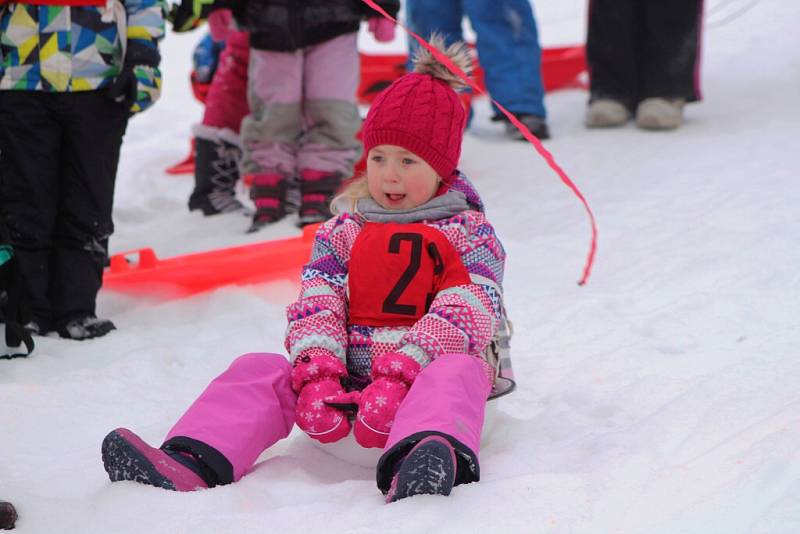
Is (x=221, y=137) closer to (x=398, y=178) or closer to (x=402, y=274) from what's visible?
(x=398, y=178)

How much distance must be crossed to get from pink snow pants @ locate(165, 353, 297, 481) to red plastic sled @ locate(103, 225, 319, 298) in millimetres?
1217

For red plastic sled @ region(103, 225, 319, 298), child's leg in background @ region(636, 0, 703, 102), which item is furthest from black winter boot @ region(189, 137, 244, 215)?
child's leg in background @ region(636, 0, 703, 102)

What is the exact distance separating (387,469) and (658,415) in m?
0.65

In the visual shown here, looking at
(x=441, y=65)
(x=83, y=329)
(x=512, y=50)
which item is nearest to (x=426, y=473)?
(x=441, y=65)

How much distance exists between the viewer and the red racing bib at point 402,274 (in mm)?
2047

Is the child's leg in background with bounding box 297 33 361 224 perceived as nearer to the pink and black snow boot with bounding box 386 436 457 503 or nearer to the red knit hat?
the red knit hat

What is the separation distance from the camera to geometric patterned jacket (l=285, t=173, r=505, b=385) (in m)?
1.97

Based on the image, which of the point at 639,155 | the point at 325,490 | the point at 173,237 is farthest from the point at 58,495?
the point at 639,155

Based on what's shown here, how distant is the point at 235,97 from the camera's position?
166 inches

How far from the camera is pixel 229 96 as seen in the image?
421 cm

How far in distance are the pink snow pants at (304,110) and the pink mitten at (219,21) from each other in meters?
0.14

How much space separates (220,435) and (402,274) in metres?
0.47

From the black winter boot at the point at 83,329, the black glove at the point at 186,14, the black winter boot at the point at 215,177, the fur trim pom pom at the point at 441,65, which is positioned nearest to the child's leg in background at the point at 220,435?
the fur trim pom pom at the point at 441,65

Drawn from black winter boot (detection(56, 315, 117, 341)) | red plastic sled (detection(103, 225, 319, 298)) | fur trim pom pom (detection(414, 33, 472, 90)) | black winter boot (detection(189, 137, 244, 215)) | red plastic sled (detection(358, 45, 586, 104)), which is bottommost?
red plastic sled (detection(358, 45, 586, 104))
